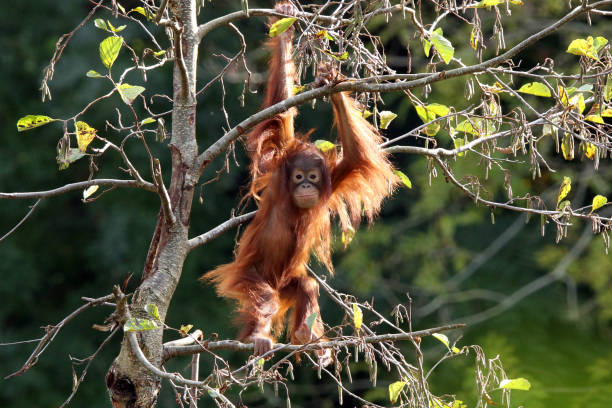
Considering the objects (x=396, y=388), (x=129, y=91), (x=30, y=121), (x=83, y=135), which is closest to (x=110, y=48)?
(x=129, y=91)

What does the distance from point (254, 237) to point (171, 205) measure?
1163mm

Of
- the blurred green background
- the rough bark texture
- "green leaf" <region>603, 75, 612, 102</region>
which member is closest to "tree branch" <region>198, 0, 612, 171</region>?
the rough bark texture

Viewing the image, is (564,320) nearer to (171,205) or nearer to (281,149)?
(281,149)

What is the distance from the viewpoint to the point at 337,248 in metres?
8.27

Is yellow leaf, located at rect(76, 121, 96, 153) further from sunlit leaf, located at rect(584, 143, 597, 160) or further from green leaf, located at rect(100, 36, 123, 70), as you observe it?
sunlit leaf, located at rect(584, 143, 597, 160)

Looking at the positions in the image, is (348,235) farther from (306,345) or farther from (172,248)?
(306,345)

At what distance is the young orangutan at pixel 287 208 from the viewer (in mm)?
3811

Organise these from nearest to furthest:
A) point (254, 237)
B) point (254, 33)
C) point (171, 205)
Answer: point (171, 205) < point (254, 237) < point (254, 33)

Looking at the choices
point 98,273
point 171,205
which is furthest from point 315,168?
point 98,273

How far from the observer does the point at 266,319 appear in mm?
3775

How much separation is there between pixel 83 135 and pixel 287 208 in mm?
1561

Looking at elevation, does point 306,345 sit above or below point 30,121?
below

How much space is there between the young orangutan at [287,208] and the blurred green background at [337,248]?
10.8 feet

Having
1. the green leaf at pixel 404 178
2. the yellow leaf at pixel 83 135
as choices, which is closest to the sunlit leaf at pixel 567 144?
the green leaf at pixel 404 178
